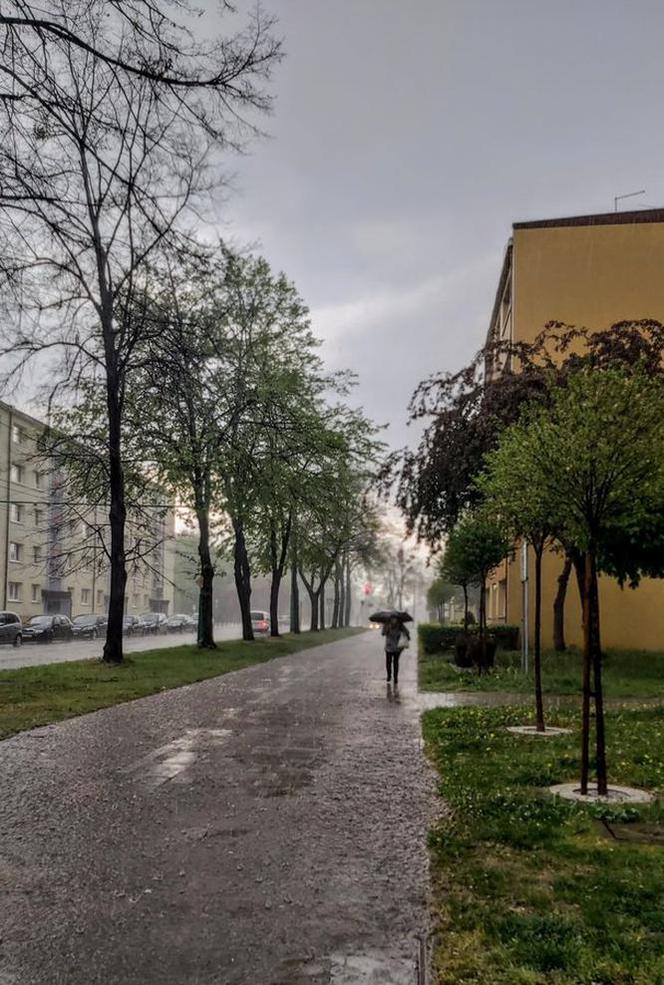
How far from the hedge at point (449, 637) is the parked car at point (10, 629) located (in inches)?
739

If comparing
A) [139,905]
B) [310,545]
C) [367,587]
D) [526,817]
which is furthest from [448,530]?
[367,587]

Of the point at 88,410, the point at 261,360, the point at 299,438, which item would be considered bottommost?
the point at 299,438

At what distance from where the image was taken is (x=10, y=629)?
126 feet

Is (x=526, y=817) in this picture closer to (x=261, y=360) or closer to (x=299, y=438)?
Result: (x=299, y=438)

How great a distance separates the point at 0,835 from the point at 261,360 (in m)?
21.9

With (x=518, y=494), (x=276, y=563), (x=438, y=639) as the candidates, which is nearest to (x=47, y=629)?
(x=276, y=563)

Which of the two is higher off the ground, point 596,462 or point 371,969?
point 596,462

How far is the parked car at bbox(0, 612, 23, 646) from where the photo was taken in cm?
3803

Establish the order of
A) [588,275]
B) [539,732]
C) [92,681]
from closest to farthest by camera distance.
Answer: [539,732], [92,681], [588,275]

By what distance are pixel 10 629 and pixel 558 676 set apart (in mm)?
27825

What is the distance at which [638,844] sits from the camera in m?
5.50

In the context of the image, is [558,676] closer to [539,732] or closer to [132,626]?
[539,732]

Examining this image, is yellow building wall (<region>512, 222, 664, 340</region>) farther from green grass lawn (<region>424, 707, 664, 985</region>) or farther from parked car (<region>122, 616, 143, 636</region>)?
parked car (<region>122, 616, 143, 636</region>)

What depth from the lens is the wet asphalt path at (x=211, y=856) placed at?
3.84 meters
